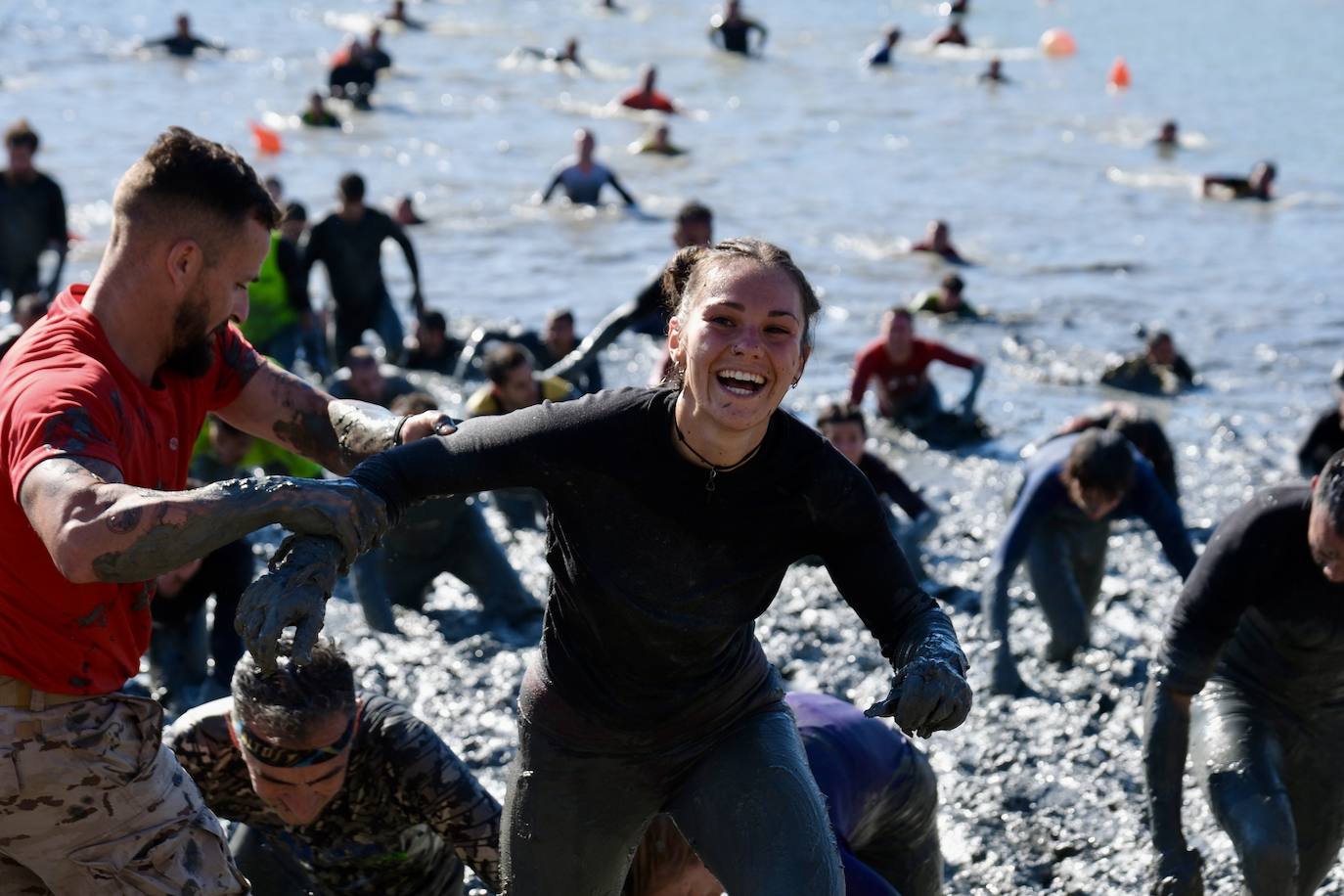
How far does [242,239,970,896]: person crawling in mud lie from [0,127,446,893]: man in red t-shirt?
46cm

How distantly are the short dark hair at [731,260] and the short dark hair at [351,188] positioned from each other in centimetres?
913

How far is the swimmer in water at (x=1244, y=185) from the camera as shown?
77.5 feet

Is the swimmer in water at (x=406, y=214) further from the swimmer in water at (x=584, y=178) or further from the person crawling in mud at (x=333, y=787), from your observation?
the person crawling in mud at (x=333, y=787)

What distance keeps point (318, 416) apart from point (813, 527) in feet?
4.23

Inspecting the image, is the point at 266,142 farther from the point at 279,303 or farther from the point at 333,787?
the point at 333,787

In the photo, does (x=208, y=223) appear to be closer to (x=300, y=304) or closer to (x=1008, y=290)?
(x=300, y=304)

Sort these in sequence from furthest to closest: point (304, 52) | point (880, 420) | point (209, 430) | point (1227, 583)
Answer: point (304, 52)
point (880, 420)
point (209, 430)
point (1227, 583)

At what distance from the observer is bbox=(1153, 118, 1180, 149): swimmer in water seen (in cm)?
2733

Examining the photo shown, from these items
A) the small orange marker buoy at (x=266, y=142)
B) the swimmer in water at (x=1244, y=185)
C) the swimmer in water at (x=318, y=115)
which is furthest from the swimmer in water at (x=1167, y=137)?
the small orange marker buoy at (x=266, y=142)

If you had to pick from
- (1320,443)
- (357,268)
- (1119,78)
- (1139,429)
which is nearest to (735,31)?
(1119,78)

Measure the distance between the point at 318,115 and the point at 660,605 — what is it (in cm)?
2413

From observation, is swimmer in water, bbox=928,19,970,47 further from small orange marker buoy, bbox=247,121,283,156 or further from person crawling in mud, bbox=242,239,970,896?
person crawling in mud, bbox=242,239,970,896

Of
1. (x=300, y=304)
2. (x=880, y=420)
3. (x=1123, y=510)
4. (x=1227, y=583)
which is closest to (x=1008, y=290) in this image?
(x=880, y=420)

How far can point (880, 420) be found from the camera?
12.6 metres
